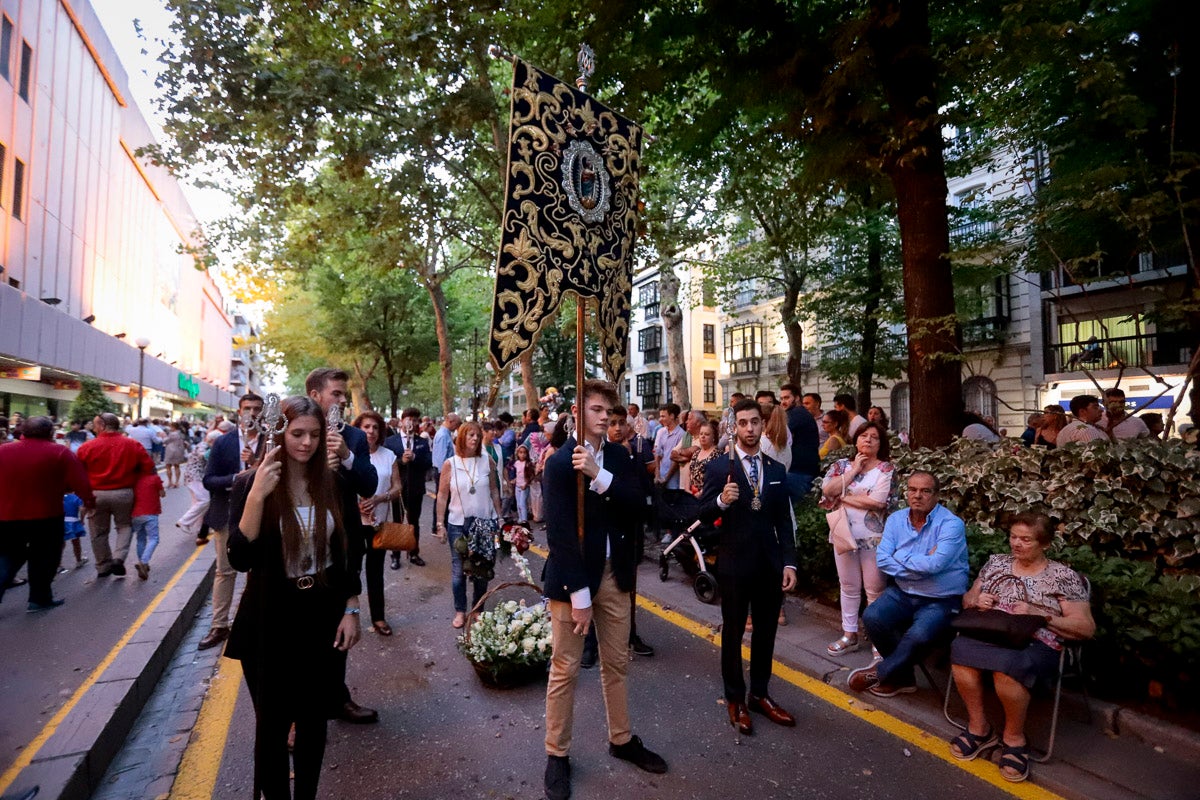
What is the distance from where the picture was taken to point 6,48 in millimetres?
16078

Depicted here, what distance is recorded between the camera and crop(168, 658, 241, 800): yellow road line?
3.36 meters

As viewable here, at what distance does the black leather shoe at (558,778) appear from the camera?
3.14 m

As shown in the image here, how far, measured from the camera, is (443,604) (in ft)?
22.3

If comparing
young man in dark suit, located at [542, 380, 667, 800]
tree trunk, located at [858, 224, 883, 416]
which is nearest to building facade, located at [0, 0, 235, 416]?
young man in dark suit, located at [542, 380, 667, 800]

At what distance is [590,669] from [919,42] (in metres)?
6.86

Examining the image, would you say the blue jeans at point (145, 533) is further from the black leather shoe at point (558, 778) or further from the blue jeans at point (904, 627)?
the blue jeans at point (904, 627)

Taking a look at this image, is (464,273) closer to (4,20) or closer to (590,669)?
(4,20)

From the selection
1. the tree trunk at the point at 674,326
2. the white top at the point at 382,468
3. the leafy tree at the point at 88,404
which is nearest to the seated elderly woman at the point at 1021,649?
the white top at the point at 382,468

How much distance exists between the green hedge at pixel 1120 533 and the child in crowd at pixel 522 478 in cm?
621

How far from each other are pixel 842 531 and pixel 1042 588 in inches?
56.5

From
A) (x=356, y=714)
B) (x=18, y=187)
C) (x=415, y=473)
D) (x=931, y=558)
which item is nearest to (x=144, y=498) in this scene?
(x=415, y=473)

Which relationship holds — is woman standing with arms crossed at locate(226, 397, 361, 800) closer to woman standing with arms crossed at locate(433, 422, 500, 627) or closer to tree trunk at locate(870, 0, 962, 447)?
woman standing with arms crossed at locate(433, 422, 500, 627)

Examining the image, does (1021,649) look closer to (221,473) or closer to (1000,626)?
(1000,626)

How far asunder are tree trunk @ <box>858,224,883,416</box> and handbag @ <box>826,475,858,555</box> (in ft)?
31.1
